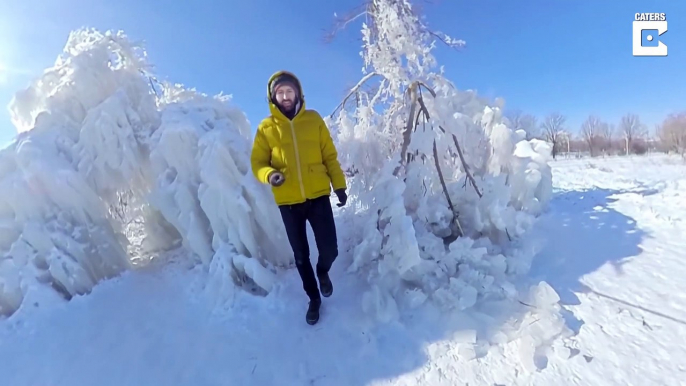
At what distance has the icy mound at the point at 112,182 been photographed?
3650mm

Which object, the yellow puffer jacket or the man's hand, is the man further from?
the man's hand

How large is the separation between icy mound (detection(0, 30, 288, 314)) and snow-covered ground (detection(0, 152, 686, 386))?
0.37 m

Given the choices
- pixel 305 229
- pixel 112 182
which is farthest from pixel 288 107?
pixel 112 182

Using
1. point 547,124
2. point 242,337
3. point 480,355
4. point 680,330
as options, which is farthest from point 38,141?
point 547,124

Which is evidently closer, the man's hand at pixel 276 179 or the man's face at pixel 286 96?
the man's hand at pixel 276 179

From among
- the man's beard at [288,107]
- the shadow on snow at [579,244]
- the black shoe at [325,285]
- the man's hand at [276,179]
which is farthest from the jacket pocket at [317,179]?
the shadow on snow at [579,244]

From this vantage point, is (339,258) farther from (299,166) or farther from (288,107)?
(288,107)

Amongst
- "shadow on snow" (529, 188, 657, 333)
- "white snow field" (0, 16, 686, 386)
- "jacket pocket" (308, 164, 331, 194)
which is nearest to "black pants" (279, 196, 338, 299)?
"jacket pocket" (308, 164, 331, 194)

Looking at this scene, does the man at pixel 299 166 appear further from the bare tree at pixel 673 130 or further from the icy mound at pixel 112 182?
the bare tree at pixel 673 130

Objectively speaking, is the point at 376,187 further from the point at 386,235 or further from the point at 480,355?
the point at 480,355

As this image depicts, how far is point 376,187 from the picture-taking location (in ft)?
12.5

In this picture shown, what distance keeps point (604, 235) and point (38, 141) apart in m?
6.49

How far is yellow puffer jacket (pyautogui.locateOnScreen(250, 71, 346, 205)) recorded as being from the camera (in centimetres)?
299

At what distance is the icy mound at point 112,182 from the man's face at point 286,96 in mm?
1218
